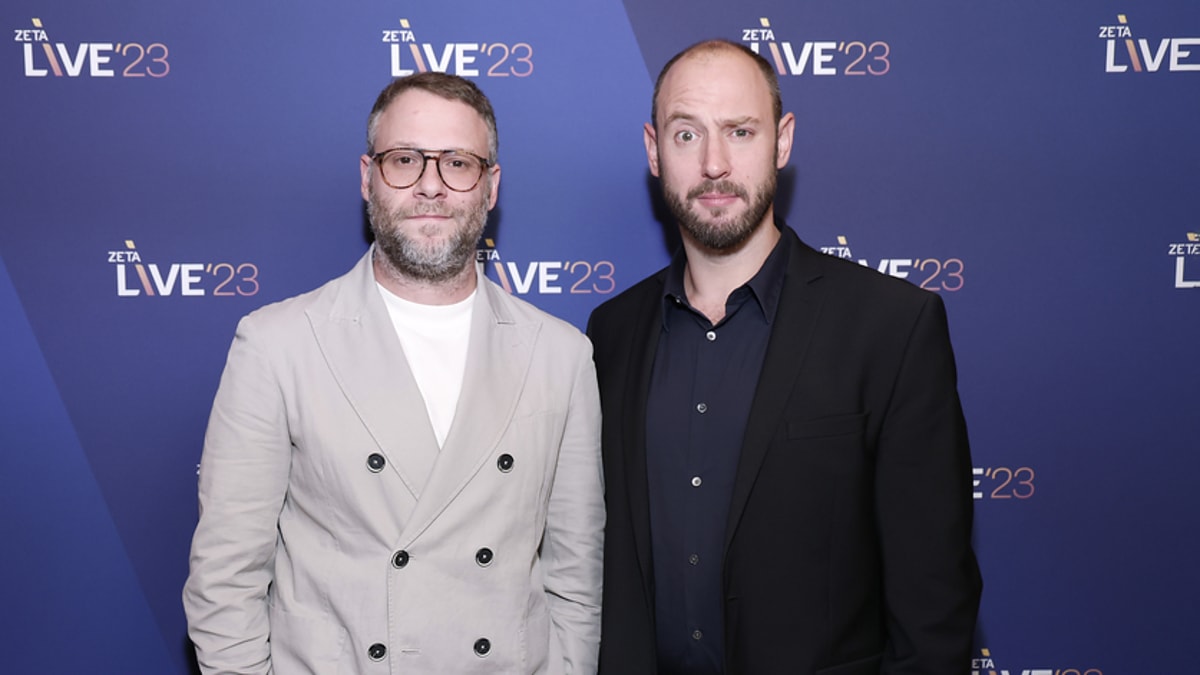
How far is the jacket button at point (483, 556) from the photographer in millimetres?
1907

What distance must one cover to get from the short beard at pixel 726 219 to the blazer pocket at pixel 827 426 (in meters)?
0.46

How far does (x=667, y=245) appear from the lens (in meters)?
2.87

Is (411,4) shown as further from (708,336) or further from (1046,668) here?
(1046,668)

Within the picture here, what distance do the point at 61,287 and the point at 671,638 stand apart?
2.17 m

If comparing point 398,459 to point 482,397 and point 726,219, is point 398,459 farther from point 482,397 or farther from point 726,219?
point 726,219

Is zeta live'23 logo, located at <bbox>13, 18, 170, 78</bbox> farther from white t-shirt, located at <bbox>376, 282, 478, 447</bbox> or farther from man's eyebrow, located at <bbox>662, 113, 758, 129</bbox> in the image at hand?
man's eyebrow, located at <bbox>662, 113, 758, 129</bbox>

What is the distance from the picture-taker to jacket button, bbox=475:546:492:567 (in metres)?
1.91

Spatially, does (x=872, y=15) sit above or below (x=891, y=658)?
above

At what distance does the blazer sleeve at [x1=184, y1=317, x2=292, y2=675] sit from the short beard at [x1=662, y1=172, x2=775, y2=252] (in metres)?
1.00

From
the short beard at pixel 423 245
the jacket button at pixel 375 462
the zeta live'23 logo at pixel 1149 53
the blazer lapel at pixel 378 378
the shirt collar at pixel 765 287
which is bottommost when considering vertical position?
the jacket button at pixel 375 462

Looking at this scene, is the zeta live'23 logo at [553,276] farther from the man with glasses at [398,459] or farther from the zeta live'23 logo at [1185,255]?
the zeta live'23 logo at [1185,255]

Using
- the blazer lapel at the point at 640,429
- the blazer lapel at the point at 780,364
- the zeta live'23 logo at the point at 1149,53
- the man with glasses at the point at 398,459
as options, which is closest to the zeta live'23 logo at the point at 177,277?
the man with glasses at the point at 398,459

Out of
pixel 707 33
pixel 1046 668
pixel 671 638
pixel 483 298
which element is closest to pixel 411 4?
pixel 707 33

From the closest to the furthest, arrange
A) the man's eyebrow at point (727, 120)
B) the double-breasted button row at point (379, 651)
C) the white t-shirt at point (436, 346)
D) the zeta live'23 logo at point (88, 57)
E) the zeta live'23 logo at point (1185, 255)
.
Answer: the double-breasted button row at point (379, 651) → the white t-shirt at point (436, 346) → the man's eyebrow at point (727, 120) → the zeta live'23 logo at point (88, 57) → the zeta live'23 logo at point (1185, 255)
